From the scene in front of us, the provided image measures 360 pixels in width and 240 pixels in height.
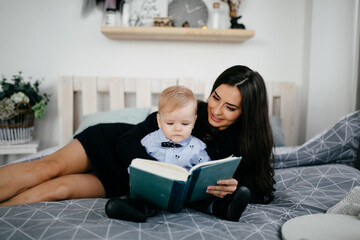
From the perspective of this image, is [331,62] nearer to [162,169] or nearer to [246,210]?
[246,210]

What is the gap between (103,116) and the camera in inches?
77.6

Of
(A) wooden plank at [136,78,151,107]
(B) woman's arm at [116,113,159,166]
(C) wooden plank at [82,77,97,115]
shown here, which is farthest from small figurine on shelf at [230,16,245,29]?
(B) woman's arm at [116,113,159,166]

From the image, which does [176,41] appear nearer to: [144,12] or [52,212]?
[144,12]

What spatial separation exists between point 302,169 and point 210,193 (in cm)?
67

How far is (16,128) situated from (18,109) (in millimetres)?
145

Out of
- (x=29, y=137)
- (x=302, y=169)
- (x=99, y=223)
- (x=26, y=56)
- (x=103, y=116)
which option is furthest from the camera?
(x=26, y=56)

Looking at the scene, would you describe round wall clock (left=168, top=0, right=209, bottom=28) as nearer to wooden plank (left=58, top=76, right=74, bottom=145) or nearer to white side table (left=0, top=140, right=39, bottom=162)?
wooden plank (left=58, top=76, right=74, bottom=145)

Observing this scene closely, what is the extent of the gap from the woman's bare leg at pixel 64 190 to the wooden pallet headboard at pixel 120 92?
1110 millimetres

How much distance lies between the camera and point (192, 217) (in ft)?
3.11

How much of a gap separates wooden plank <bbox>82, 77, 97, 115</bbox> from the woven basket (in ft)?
1.27

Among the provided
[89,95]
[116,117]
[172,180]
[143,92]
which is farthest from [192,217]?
[89,95]

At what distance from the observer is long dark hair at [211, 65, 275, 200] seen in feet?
3.83

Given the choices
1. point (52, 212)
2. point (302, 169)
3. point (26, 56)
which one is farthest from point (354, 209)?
point (26, 56)

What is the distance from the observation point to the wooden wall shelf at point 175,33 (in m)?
2.15
